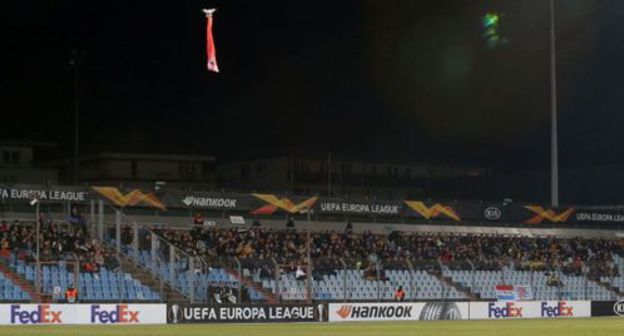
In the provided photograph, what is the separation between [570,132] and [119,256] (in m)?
47.7

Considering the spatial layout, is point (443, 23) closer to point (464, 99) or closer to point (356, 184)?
point (464, 99)

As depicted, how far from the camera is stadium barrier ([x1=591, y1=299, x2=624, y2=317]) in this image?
51.4 metres

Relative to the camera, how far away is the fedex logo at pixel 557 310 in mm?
49875

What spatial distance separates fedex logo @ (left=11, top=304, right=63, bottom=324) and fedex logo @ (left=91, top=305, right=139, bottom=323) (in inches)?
53.7

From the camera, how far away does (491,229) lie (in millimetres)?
64625

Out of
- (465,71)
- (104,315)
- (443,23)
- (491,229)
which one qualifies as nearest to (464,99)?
(465,71)

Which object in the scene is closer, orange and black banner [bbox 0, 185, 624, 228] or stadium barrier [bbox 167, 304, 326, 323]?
stadium barrier [bbox 167, 304, 326, 323]

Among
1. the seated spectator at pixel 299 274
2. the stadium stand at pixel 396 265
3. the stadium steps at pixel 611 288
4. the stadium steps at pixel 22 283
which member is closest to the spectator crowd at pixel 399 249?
the stadium stand at pixel 396 265

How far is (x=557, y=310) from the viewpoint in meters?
50.3

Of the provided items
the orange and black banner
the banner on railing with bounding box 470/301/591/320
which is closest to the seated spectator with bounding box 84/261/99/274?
the orange and black banner

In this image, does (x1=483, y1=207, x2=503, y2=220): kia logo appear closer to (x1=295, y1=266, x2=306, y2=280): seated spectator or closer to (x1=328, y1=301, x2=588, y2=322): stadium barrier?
(x1=328, y1=301, x2=588, y2=322): stadium barrier

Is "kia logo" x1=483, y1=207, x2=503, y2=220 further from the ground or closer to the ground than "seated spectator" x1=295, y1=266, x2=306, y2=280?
further from the ground

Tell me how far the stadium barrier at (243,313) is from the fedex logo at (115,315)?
1435 millimetres

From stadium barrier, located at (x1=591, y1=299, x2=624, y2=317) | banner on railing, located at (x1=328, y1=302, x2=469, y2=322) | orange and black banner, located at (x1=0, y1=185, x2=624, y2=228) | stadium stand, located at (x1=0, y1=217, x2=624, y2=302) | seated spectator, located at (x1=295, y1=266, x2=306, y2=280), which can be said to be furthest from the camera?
stadium barrier, located at (x1=591, y1=299, x2=624, y2=317)
